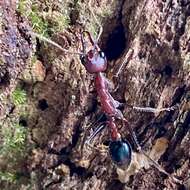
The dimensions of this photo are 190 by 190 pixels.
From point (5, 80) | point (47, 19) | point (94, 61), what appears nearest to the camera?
point (5, 80)

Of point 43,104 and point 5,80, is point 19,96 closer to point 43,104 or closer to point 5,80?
point 43,104

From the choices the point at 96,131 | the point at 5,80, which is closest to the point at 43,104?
the point at 96,131

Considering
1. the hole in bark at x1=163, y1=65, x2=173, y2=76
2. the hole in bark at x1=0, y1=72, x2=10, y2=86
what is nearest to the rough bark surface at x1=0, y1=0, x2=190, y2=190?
the hole in bark at x1=163, y1=65, x2=173, y2=76

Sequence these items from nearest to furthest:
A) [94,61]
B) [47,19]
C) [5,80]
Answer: [5,80] → [47,19] → [94,61]

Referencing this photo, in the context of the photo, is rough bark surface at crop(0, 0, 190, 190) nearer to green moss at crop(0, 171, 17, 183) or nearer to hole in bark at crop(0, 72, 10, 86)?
green moss at crop(0, 171, 17, 183)

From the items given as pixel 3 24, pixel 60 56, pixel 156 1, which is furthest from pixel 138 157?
pixel 3 24

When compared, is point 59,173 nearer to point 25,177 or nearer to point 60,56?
point 25,177
